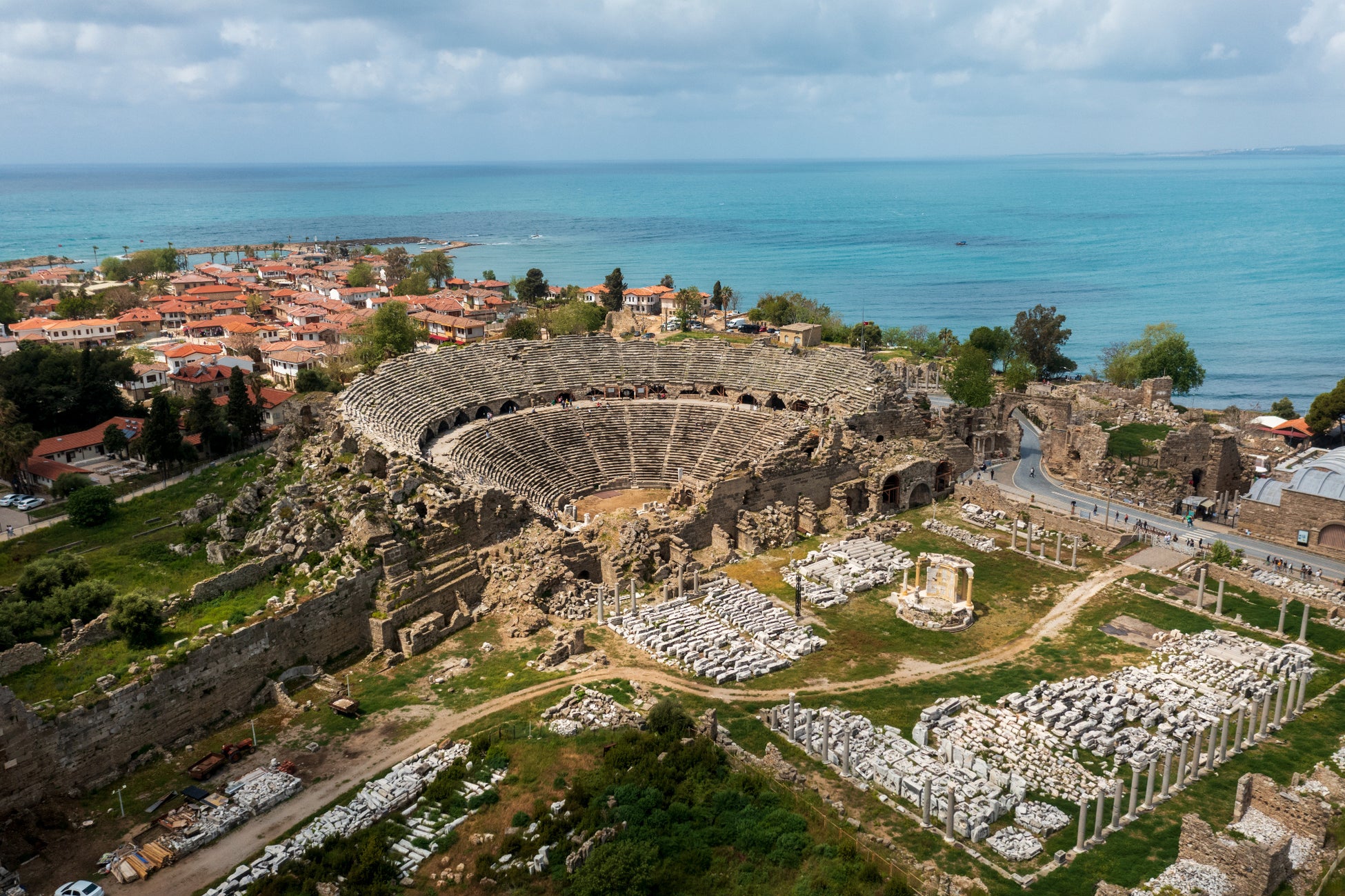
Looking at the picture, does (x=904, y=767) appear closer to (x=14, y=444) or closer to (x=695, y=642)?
(x=695, y=642)

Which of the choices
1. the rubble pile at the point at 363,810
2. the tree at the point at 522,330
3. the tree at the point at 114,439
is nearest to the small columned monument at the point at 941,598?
the rubble pile at the point at 363,810

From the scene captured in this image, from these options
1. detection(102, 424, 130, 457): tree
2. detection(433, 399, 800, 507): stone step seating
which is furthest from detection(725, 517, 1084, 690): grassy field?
Answer: detection(102, 424, 130, 457): tree

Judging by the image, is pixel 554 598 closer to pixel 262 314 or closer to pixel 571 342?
pixel 571 342

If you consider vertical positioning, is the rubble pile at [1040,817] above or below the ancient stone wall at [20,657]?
below

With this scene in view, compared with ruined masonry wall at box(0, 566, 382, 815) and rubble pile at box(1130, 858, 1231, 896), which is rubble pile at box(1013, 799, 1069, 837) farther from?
ruined masonry wall at box(0, 566, 382, 815)

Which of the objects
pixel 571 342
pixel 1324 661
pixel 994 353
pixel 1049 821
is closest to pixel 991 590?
pixel 1324 661

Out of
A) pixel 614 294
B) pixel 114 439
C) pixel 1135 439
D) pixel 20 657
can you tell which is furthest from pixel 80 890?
pixel 614 294

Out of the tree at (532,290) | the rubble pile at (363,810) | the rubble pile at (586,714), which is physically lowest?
the rubble pile at (363,810)

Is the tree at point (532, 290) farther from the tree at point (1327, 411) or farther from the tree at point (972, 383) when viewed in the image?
the tree at point (1327, 411)
